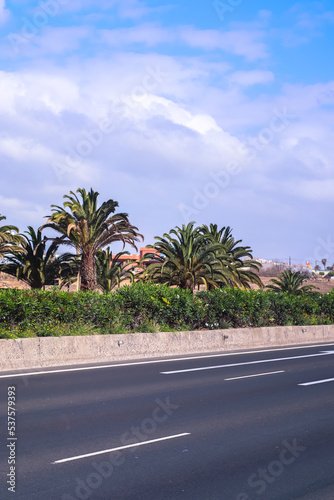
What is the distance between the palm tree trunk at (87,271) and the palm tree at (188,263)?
3526mm

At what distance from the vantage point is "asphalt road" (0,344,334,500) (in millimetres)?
6020

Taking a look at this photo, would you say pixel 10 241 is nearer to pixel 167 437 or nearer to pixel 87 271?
pixel 87 271

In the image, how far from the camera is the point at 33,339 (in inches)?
574

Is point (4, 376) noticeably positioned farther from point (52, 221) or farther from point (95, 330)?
point (52, 221)

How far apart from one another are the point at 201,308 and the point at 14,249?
14556mm

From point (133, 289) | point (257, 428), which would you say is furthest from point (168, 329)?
point (257, 428)

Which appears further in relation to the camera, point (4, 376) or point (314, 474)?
point (4, 376)

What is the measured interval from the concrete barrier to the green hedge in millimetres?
634

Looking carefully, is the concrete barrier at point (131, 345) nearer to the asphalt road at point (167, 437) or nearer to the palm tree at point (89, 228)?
the asphalt road at point (167, 437)

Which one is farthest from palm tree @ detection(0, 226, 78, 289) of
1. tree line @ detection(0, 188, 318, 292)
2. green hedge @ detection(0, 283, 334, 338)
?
green hedge @ detection(0, 283, 334, 338)

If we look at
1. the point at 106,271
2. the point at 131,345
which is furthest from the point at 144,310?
the point at 106,271

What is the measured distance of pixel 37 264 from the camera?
110ft

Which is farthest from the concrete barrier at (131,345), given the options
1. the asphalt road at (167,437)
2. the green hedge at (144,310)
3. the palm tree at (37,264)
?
the palm tree at (37,264)

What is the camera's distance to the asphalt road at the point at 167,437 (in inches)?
237
